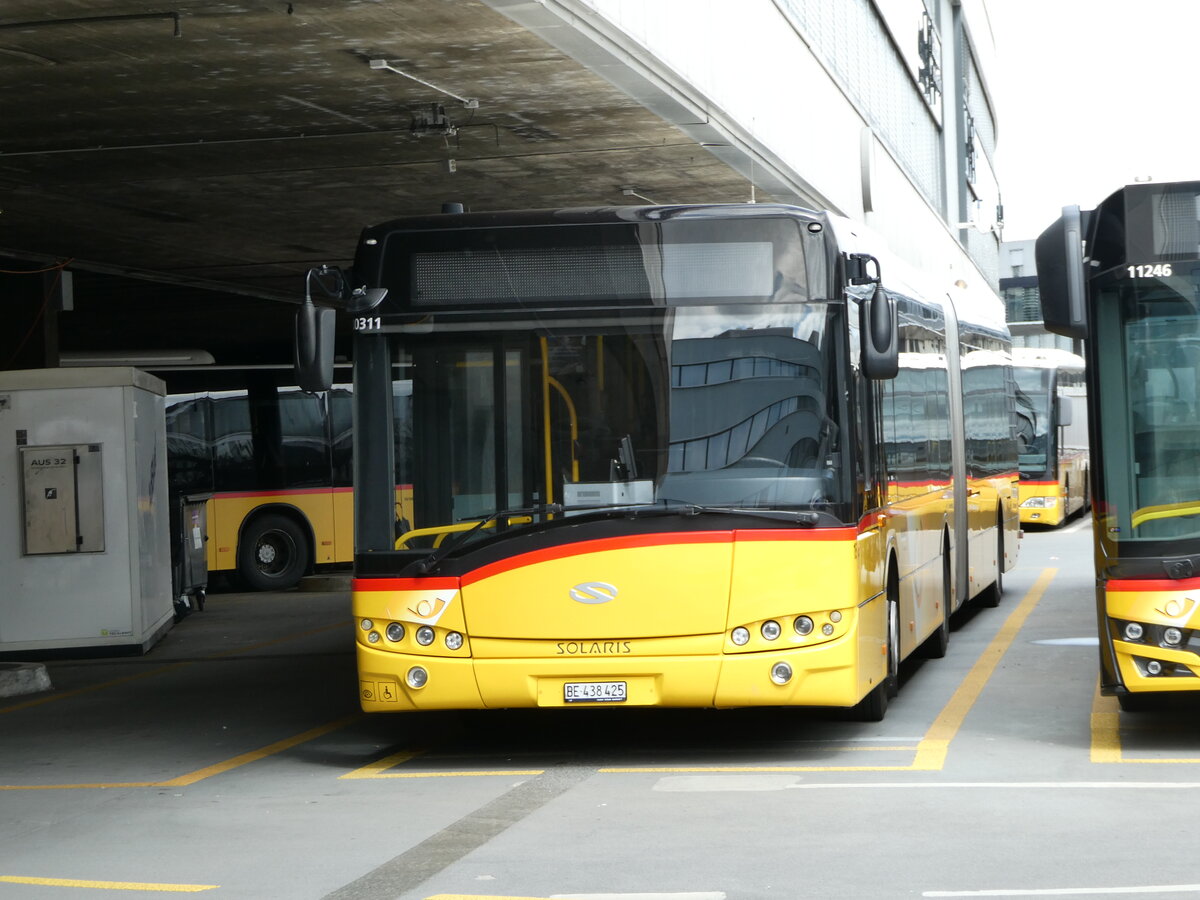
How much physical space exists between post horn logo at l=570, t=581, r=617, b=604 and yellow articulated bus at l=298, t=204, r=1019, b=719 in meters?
0.02

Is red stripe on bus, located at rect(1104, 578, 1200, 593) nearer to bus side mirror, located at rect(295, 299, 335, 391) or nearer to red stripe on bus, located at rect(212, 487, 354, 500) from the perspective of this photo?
bus side mirror, located at rect(295, 299, 335, 391)

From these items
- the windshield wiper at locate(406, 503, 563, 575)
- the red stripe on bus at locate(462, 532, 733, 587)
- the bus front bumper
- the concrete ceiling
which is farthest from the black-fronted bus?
the concrete ceiling

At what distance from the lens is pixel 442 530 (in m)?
9.70

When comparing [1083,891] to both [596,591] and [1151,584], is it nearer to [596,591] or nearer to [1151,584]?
[1151,584]

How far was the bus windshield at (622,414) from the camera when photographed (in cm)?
945

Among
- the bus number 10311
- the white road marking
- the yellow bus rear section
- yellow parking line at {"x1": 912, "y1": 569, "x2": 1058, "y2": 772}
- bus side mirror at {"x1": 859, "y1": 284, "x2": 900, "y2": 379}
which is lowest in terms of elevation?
yellow parking line at {"x1": 912, "y1": 569, "x2": 1058, "y2": 772}

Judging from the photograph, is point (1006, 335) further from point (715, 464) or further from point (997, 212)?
point (997, 212)

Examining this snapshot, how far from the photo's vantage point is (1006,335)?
2272 cm

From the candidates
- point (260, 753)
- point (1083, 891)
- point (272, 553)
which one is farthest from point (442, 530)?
point (272, 553)

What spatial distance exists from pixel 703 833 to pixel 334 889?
1645 millimetres

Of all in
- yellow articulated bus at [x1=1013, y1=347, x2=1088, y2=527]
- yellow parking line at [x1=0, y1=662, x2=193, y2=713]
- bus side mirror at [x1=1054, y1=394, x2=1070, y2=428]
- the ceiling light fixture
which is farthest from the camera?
yellow articulated bus at [x1=1013, y1=347, x2=1088, y2=527]

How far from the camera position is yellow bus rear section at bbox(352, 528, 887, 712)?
9.36 m

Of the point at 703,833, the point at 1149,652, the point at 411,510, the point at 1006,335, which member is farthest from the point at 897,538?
the point at 1006,335

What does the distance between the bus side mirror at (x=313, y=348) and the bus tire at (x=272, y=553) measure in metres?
17.4
